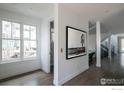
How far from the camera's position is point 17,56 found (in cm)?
325

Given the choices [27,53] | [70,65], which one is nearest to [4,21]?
[27,53]

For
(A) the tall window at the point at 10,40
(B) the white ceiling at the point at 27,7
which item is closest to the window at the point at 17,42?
(A) the tall window at the point at 10,40

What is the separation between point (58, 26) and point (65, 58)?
939 mm

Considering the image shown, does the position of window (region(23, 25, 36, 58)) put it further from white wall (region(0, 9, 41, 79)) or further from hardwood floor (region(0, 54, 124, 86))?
hardwood floor (region(0, 54, 124, 86))

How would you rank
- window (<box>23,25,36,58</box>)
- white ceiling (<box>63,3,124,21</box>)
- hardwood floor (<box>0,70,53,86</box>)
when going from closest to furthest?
hardwood floor (<box>0,70,53,86</box>) < white ceiling (<box>63,3,124,21</box>) < window (<box>23,25,36,58</box>)

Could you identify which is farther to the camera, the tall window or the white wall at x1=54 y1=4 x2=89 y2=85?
the tall window

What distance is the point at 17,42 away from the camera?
3.27m

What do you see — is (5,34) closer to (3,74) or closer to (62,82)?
(3,74)

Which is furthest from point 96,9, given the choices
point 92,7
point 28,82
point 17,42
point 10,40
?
point 28,82

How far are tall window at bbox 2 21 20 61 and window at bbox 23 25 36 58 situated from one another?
0.26 m

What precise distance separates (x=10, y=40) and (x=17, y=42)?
0.23 meters

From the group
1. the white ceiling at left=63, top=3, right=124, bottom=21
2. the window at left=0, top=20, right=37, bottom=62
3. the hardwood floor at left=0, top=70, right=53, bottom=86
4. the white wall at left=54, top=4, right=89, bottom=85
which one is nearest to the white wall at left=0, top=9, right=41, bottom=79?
the window at left=0, top=20, right=37, bottom=62

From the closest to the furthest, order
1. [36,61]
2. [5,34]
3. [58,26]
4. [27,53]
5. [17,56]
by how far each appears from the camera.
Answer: [58,26], [5,34], [17,56], [27,53], [36,61]

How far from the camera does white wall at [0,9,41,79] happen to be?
9.52 feet
